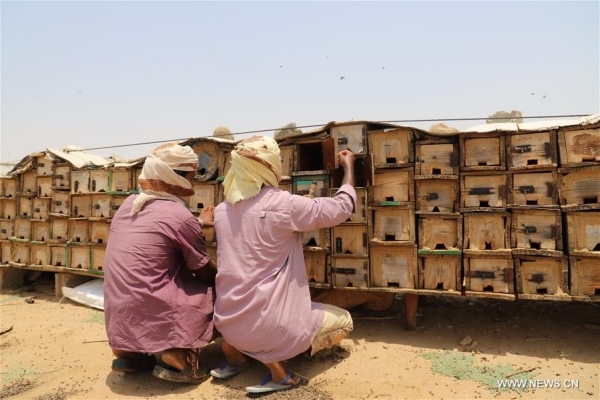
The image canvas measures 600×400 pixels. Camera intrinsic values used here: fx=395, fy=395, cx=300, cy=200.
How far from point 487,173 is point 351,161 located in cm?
125

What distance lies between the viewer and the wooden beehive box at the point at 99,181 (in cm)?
566

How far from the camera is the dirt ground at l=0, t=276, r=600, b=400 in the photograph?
303 cm

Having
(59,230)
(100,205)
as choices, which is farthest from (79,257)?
(100,205)

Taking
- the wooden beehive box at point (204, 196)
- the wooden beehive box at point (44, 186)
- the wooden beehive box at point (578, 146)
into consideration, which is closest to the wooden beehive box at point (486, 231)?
the wooden beehive box at point (578, 146)

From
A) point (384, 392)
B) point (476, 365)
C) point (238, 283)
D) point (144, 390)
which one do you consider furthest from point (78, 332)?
point (476, 365)

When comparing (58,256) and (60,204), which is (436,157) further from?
(58,256)

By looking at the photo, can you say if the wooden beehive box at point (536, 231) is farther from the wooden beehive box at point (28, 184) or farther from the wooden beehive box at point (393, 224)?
the wooden beehive box at point (28, 184)

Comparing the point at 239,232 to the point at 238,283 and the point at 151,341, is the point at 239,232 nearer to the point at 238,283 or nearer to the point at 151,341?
the point at 238,283

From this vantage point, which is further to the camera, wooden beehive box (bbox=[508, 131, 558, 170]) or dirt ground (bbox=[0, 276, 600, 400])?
wooden beehive box (bbox=[508, 131, 558, 170])

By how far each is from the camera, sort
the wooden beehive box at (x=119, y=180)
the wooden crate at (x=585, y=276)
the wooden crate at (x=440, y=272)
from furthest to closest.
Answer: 1. the wooden beehive box at (x=119, y=180)
2. the wooden crate at (x=440, y=272)
3. the wooden crate at (x=585, y=276)

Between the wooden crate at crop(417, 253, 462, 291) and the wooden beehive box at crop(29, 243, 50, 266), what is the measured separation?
5528mm

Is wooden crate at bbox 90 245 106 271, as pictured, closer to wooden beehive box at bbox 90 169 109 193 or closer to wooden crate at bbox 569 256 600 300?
wooden beehive box at bbox 90 169 109 193

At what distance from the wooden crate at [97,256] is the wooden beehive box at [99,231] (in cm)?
9

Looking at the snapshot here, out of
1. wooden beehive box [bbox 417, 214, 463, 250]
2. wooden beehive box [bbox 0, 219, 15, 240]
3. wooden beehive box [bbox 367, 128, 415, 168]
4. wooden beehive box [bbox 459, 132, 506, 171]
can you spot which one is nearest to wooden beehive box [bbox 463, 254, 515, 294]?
wooden beehive box [bbox 417, 214, 463, 250]
